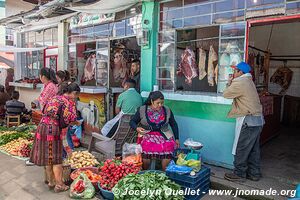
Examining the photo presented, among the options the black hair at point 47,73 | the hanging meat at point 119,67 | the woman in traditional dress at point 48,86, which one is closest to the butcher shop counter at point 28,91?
the hanging meat at point 119,67

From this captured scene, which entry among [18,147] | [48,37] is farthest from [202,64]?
[48,37]

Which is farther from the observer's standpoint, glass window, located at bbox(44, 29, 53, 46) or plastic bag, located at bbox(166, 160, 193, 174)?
glass window, located at bbox(44, 29, 53, 46)

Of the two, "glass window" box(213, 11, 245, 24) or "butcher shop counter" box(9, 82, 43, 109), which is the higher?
"glass window" box(213, 11, 245, 24)

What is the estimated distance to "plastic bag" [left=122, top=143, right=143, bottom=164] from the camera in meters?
4.29

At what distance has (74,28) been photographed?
767cm

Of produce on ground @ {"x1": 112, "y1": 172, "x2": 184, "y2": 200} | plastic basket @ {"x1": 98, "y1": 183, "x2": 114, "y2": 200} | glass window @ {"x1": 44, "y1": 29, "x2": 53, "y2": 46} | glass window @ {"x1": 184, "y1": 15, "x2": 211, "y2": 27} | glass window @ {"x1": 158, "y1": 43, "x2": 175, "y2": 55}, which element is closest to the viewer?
produce on ground @ {"x1": 112, "y1": 172, "x2": 184, "y2": 200}

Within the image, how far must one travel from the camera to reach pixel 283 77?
848cm

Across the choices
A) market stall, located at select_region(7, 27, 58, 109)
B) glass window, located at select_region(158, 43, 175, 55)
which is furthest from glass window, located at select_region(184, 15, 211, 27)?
market stall, located at select_region(7, 27, 58, 109)

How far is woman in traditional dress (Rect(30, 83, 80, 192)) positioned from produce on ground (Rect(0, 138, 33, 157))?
201 cm

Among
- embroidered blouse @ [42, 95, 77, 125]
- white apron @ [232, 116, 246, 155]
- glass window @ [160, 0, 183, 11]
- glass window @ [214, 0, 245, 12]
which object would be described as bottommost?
white apron @ [232, 116, 246, 155]

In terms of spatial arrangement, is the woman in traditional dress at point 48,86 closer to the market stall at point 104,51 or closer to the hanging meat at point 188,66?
the market stall at point 104,51

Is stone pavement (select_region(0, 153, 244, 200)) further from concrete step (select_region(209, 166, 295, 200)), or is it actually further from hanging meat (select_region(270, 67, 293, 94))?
hanging meat (select_region(270, 67, 293, 94))

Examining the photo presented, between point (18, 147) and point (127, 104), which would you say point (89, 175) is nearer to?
point (127, 104)

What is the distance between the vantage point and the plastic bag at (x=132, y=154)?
4.29m
